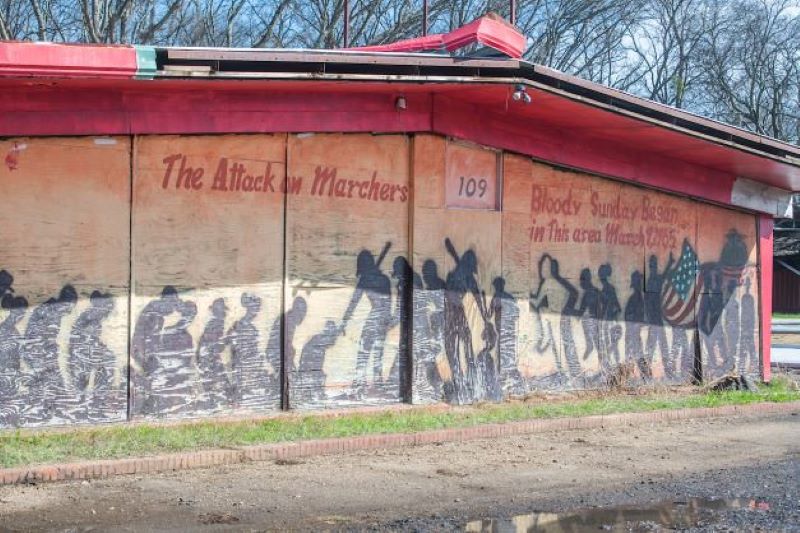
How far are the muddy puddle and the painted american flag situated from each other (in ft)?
24.7

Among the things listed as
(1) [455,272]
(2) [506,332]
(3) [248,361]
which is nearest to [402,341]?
(1) [455,272]

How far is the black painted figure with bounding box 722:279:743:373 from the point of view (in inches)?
622

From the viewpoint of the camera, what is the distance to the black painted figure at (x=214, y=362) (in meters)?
10.4

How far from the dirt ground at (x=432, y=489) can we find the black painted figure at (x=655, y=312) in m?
4.29

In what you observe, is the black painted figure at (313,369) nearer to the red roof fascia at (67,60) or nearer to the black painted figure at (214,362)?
the black painted figure at (214,362)

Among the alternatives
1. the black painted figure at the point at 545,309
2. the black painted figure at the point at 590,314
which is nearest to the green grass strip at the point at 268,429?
the black painted figure at the point at 545,309

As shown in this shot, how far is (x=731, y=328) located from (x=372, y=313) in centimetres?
709

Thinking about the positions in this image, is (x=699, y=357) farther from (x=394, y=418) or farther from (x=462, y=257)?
(x=394, y=418)

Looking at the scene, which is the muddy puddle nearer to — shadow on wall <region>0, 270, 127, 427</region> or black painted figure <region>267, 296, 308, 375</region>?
black painted figure <region>267, 296, 308, 375</region>

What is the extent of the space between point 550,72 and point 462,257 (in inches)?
97.0

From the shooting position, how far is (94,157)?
32.2ft

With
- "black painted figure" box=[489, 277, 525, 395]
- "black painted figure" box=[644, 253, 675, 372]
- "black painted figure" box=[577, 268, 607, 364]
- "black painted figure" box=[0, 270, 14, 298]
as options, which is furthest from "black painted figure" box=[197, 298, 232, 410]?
"black painted figure" box=[644, 253, 675, 372]

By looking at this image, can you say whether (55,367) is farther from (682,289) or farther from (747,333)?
(747,333)

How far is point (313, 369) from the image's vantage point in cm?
1105
